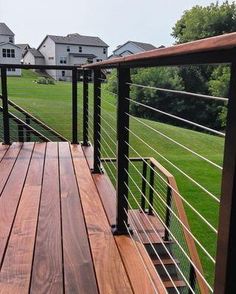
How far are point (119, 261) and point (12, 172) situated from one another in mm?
1679

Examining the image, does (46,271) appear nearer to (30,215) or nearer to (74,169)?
(30,215)

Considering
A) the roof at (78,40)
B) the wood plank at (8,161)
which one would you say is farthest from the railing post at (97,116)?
the roof at (78,40)

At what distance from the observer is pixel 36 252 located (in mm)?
1751

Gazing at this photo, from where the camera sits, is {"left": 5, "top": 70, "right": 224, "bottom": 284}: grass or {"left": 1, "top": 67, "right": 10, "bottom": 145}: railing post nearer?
{"left": 1, "top": 67, "right": 10, "bottom": 145}: railing post

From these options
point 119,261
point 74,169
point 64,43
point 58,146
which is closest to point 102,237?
point 119,261

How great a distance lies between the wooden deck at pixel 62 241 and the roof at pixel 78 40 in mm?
46443

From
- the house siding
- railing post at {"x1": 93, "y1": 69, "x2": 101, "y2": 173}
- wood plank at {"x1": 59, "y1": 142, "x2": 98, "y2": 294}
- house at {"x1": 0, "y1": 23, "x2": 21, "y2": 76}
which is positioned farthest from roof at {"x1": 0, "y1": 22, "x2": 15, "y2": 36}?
wood plank at {"x1": 59, "y1": 142, "x2": 98, "y2": 294}

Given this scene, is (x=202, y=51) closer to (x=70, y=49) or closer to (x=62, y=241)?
(x=62, y=241)

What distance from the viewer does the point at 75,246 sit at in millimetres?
1810

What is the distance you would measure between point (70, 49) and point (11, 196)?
4776 centimetres

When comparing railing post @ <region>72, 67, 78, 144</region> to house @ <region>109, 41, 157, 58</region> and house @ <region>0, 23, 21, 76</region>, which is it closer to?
house @ <region>0, 23, 21, 76</region>

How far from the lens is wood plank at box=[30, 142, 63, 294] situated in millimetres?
1503

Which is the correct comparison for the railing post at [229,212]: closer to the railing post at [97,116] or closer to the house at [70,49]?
the railing post at [97,116]

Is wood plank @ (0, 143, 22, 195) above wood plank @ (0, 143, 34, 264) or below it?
above
